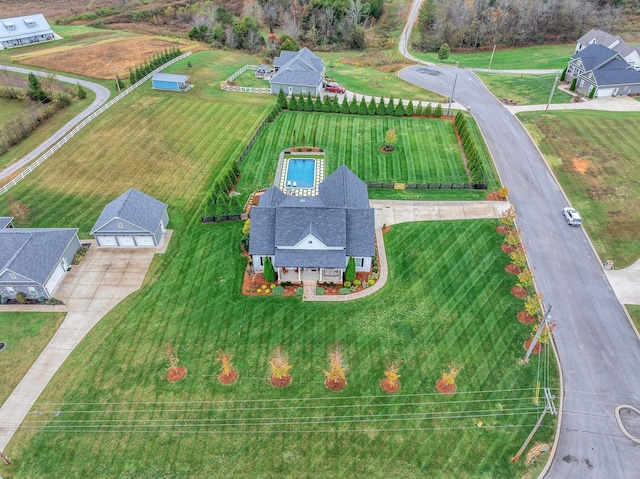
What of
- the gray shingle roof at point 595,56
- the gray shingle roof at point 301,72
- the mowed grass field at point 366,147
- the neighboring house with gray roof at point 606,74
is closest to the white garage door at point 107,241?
the mowed grass field at point 366,147

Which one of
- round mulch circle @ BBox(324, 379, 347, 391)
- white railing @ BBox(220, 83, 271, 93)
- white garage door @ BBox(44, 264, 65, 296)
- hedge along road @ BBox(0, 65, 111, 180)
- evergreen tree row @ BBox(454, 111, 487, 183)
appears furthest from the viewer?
white railing @ BBox(220, 83, 271, 93)

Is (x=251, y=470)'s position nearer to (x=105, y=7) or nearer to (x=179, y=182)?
(x=179, y=182)

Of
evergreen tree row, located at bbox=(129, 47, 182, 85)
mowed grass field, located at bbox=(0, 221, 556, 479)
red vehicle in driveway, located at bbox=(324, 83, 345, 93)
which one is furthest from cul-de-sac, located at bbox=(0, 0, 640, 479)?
evergreen tree row, located at bbox=(129, 47, 182, 85)

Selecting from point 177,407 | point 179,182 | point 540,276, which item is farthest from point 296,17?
point 177,407

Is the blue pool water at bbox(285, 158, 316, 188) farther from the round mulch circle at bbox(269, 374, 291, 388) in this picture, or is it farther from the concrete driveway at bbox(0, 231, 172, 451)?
the round mulch circle at bbox(269, 374, 291, 388)

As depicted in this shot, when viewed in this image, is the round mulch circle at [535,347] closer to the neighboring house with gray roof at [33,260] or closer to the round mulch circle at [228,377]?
the round mulch circle at [228,377]

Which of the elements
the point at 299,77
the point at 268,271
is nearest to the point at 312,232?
the point at 268,271
